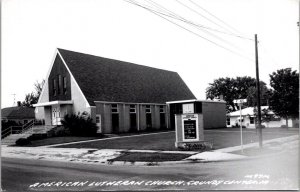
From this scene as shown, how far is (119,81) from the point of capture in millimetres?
35375

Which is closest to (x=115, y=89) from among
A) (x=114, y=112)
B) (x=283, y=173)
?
(x=114, y=112)

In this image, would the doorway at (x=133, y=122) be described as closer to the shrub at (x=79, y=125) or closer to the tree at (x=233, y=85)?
the shrub at (x=79, y=125)

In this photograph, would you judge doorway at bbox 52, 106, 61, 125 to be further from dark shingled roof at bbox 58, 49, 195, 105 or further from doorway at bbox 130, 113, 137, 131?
doorway at bbox 130, 113, 137, 131

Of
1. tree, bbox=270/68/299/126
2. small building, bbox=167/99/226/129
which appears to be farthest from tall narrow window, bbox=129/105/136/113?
tree, bbox=270/68/299/126

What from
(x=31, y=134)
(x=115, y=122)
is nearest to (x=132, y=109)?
(x=115, y=122)

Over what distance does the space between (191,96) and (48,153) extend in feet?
97.0

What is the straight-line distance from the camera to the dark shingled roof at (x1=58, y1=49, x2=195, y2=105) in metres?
31.6

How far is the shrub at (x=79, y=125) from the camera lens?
2831cm

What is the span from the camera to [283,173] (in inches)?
380

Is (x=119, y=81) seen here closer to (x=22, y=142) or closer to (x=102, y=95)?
(x=102, y=95)

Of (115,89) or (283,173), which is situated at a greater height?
(115,89)

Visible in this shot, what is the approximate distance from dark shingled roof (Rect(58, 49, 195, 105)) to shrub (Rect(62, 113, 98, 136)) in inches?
78.4

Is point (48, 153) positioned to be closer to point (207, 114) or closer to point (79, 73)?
point (79, 73)

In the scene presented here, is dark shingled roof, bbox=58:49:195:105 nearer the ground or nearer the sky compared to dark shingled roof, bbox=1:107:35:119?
nearer the sky
